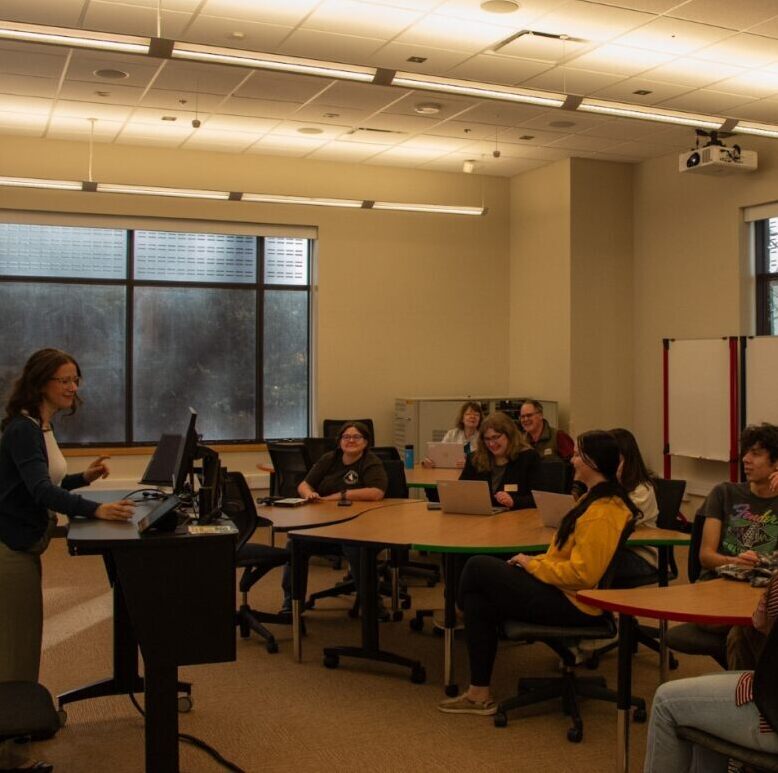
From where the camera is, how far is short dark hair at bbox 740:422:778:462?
406 cm

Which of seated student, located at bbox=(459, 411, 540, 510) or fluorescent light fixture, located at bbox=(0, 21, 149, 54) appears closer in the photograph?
fluorescent light fixture, located at bbox=(0, 21, 149, 54)

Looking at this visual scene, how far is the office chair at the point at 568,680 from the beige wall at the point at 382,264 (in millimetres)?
6029

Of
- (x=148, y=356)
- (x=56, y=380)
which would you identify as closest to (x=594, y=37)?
(x=56, y=380)

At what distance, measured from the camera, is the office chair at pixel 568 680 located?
4.03 m

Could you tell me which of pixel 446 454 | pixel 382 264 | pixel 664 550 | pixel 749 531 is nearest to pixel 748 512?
pixel 749 531

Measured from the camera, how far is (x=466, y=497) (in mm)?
5324

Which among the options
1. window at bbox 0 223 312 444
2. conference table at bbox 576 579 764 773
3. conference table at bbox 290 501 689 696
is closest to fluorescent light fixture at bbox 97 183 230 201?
window at bbox 0 223 312 444

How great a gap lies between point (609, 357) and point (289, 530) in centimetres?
597

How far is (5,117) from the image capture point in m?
8.38

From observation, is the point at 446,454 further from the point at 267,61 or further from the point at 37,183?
the point at 37,183

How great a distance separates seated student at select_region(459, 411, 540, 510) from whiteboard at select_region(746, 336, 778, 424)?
3.32 m

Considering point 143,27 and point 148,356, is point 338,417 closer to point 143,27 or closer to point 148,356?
point 148,356

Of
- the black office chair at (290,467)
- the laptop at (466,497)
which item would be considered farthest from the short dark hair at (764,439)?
the black office chair at (290,467)

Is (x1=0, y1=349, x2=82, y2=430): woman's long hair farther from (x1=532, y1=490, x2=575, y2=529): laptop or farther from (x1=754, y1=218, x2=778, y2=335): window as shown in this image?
(x1=754, y1=218, x2=778, y2=335): window
